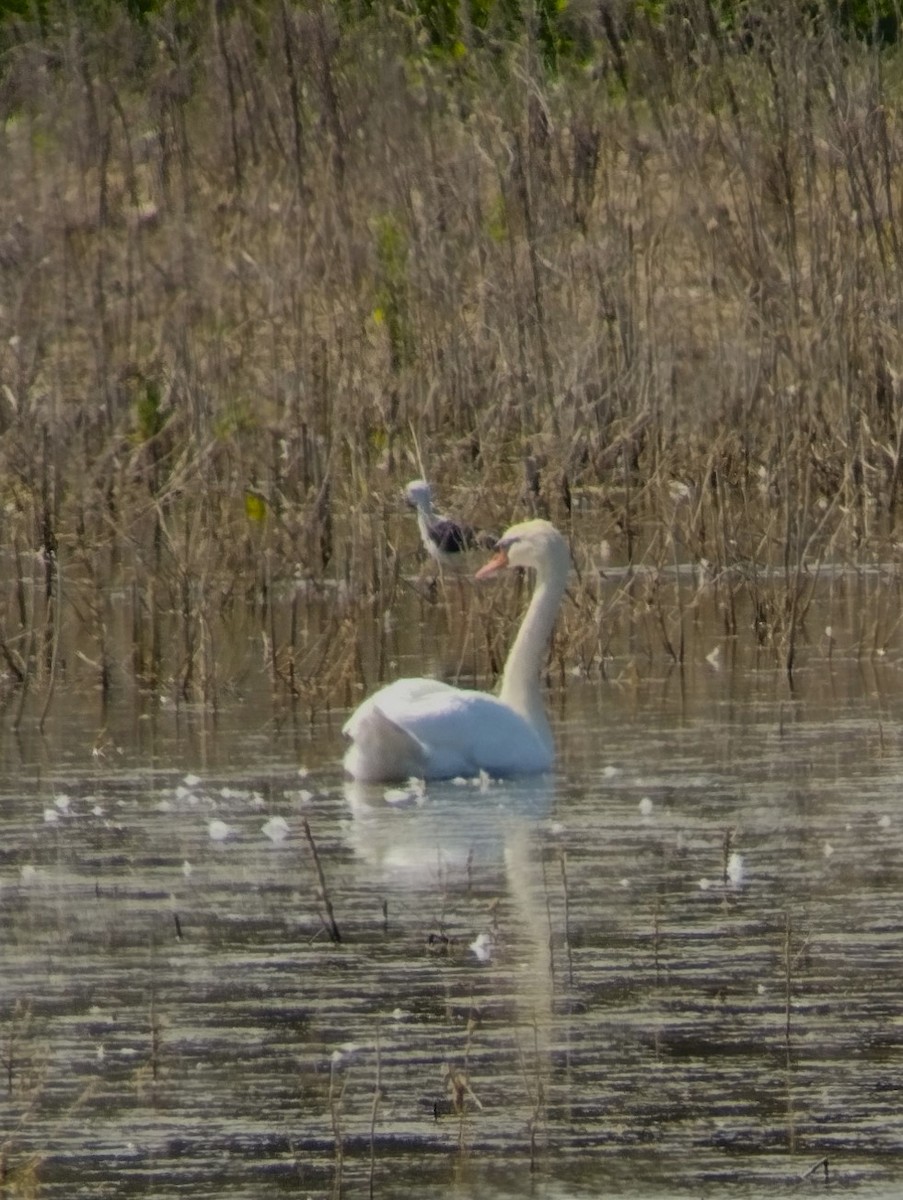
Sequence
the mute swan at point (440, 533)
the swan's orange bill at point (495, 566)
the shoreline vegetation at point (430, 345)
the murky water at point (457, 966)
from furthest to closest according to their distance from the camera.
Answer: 1. the mute swan at point (440, 533)
2. the shoreline vegetation at point (430, 345)
3. the swan's orange bill at point (495, 566)
4. the murky water at point (457, 966)

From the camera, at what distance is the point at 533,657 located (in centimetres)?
922

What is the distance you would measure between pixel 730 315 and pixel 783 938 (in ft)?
28.7

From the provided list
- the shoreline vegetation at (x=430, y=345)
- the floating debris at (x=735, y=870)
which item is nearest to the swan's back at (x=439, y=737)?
the shoreline vegetation at (x=430, y=345)

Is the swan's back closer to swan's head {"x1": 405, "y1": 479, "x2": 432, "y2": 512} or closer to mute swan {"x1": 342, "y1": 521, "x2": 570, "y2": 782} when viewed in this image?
mute swan {"x1": 342, "y1": 521, "x2": 570, "y2": 782}

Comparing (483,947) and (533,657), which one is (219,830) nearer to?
(483,947)

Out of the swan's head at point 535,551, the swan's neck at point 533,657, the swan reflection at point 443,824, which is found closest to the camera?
the swan reflection at point 443,824

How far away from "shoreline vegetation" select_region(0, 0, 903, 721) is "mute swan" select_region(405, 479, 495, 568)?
0.49ft

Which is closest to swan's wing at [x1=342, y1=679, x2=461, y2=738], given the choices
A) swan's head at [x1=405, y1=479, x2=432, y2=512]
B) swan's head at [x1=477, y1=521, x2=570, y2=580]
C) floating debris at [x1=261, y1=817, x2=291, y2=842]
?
floating debris at [x1=261, y1=817, x2=291, y2=842]

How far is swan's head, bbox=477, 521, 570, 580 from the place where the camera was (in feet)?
31.3

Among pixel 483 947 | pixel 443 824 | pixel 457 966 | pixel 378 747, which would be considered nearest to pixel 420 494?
pixel 378 747

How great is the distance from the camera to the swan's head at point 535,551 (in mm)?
9555

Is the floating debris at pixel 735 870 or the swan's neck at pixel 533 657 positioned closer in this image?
the floating debris at pixel 735 870

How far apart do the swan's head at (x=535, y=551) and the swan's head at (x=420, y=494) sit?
2.05 metres

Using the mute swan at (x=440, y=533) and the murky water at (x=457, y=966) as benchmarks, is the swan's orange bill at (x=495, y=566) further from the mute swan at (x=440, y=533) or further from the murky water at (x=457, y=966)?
the mute swan at (x=440, y=533)
